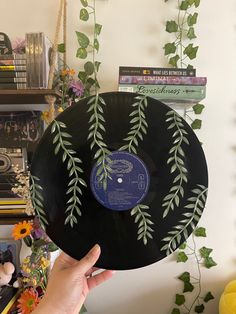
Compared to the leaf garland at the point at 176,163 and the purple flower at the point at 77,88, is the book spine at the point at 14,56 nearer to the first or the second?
the purple flower at the point at 77,88

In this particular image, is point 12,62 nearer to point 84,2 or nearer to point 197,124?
point 84,2

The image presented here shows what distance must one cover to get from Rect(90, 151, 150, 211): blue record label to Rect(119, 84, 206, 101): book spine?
1.20 ft

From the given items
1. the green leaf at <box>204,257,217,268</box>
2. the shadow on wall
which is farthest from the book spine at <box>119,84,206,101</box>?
the shadow on wall

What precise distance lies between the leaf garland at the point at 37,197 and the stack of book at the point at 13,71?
39 centimetres

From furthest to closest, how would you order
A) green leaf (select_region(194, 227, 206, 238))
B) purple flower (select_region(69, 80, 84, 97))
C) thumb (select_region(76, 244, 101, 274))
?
green leaf (select_region(194, 227, 206, 238))
purple flower (select_region(69, 80, 84, 97))
thumb (select_region(76, 244, 101, 274))

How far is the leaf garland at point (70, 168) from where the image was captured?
602 mm

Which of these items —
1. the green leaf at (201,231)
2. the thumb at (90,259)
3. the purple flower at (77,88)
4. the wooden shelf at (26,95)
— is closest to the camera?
the thumb at (90,259)

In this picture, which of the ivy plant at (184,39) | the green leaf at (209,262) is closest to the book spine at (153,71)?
the ivy plant at (184,39)

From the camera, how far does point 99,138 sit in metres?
0.61

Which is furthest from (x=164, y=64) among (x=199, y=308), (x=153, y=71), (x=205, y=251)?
(x=199, y=308)

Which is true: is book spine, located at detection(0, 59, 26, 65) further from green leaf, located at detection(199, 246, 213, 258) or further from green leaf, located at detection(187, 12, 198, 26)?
green leaf, located at detection(199, 246, 213, 258)

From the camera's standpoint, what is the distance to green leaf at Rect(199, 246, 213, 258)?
3.59 feet

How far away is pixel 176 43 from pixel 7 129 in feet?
2.22

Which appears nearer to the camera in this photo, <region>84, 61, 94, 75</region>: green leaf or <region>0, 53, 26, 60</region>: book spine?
<region>0, 53, 26, 60</region>: book spine
